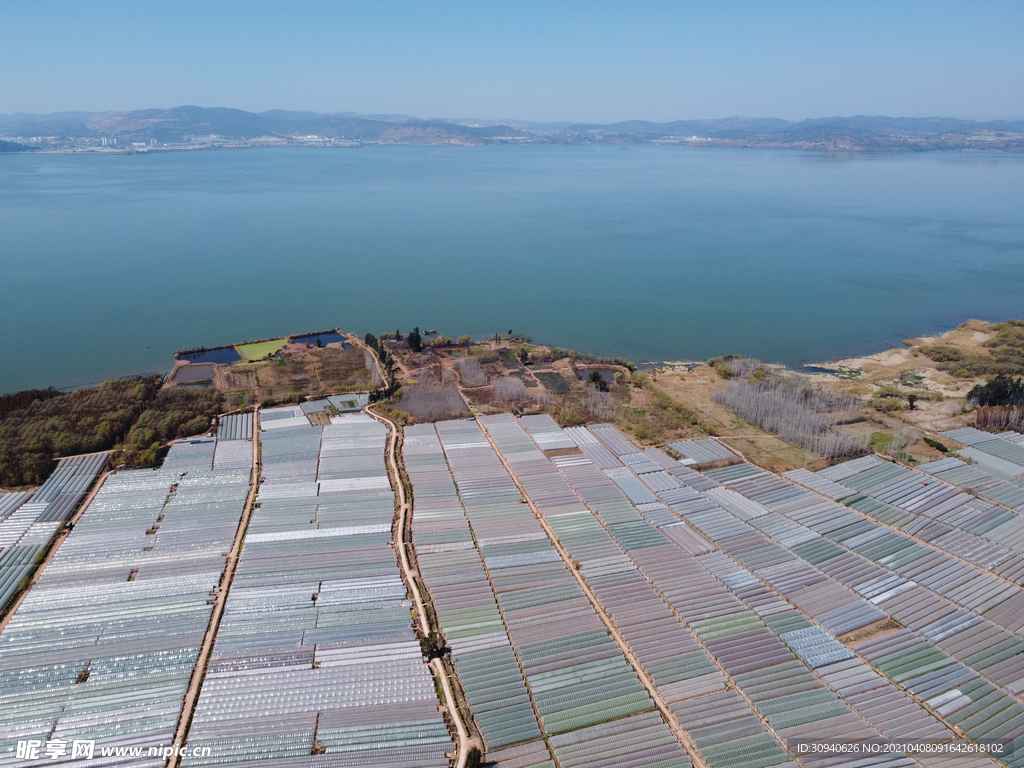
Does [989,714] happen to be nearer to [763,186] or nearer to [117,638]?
[117,638]

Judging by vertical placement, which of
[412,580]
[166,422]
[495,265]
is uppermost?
[495,265]

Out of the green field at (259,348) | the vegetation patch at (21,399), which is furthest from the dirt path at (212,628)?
the green field at (259,348)

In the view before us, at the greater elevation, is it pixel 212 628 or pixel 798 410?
pixel 798 410

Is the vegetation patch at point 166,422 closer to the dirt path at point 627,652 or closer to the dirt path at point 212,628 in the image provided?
the dirt path at point 212,628

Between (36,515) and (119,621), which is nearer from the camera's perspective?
(119,621)

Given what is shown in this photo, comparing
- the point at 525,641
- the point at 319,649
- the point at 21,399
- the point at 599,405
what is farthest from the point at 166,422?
the point at 599,405

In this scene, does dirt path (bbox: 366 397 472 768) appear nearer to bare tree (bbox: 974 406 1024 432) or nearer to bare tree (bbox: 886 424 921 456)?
bare tree (bbox: 886 424 921 456)

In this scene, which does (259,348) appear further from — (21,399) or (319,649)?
(319,649)
